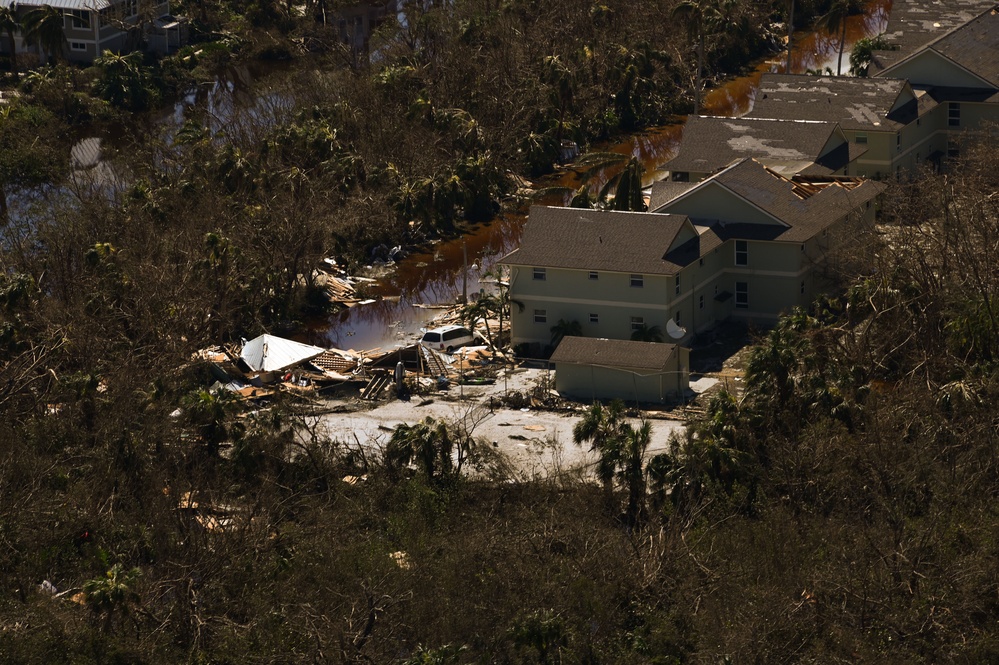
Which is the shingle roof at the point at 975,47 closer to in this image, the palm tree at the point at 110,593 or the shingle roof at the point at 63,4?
the shingle roof at the point at 63,4

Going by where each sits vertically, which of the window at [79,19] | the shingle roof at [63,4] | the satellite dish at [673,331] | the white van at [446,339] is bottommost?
the white van at [446,339]

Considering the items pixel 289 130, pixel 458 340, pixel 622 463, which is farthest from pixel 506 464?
pixel 289 130

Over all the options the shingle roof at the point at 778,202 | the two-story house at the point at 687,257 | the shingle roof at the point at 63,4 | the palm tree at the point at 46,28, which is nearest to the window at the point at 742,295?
the two-story house at the point at 687,257

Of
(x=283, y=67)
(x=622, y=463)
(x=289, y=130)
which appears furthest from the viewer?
(x=283, y=67)

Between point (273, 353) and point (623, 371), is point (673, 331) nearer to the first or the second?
point (623, 371)

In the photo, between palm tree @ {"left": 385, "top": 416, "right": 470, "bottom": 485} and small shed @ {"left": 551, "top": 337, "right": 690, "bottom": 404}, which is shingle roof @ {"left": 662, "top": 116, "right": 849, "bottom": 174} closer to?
small shed @ {"left": 551, "top": 337, "right": 690, "bottom": 404}

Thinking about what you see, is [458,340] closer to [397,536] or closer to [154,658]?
[397,536]

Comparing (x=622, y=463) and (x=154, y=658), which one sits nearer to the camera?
(x=154, y=658)
